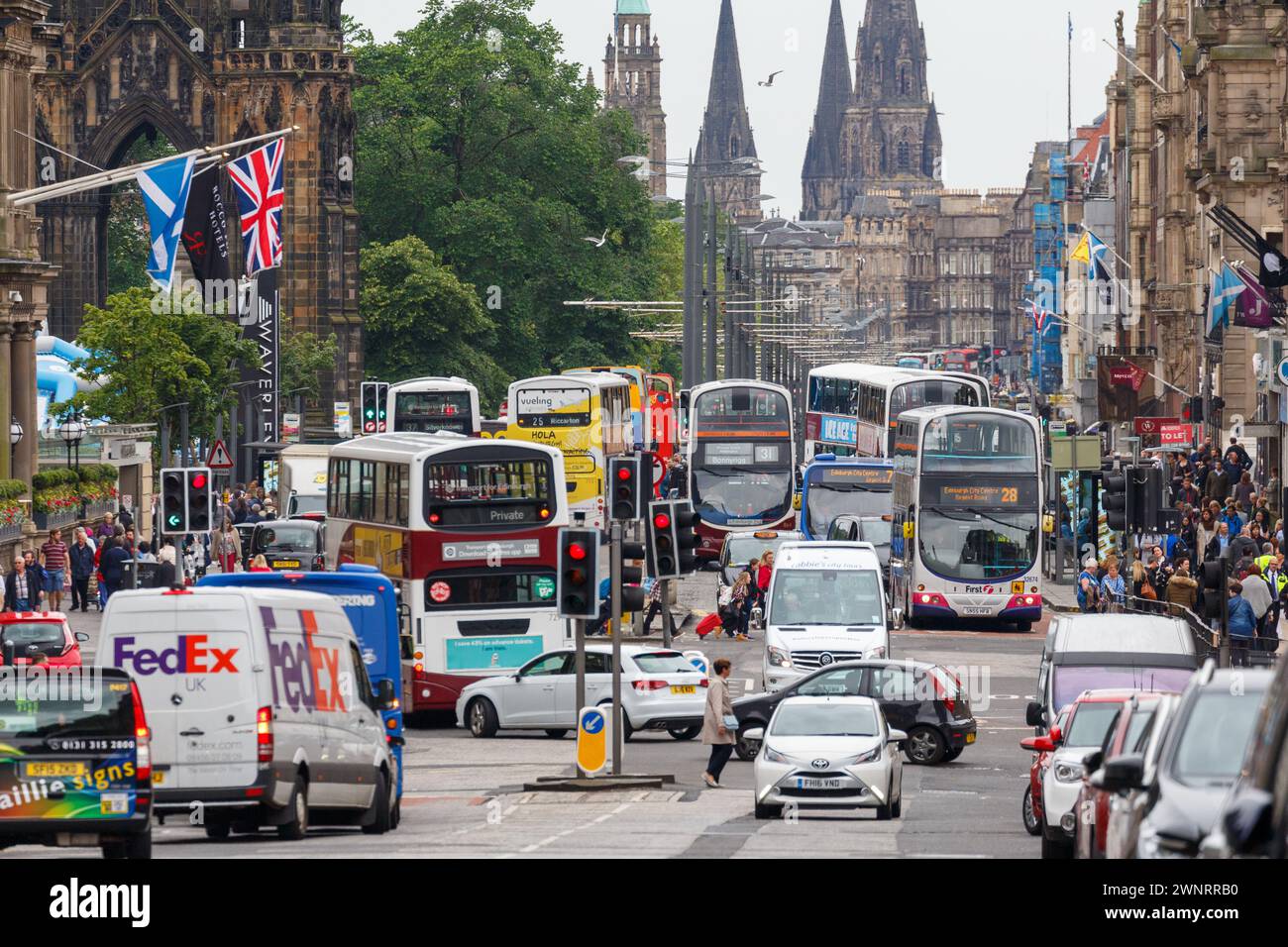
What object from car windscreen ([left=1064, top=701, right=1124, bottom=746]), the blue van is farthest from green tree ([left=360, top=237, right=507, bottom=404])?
car windscreen ([left=1064, top=701, right=1124, bottom=746])

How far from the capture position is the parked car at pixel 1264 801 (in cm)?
797

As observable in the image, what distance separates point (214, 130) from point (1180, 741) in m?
77.6

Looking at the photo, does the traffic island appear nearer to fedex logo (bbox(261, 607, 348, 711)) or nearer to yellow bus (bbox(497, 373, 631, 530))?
fedex logo (bbox(261, 607, 348, 711))

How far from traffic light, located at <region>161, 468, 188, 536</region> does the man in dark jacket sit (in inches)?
553

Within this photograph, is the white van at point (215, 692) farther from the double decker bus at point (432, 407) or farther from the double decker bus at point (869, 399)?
the double decker bus at point (432, 407)

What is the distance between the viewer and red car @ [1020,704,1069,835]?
20344 mm

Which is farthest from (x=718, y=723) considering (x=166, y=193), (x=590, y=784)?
(x=166, y=193)

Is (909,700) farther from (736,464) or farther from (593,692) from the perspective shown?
(736,464)

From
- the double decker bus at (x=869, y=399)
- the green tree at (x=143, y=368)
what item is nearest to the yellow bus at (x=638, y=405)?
the double decker bus at (x=869, y=399)

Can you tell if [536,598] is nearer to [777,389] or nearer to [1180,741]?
[1180,741]

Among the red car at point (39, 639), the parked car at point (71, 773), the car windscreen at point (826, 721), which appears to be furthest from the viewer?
the red car at point (39, 639)

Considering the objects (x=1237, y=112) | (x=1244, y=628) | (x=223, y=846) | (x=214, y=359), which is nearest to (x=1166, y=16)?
(x=1237, y=112)

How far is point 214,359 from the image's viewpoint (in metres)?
61.6

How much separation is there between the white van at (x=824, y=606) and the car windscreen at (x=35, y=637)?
9.50 metres
